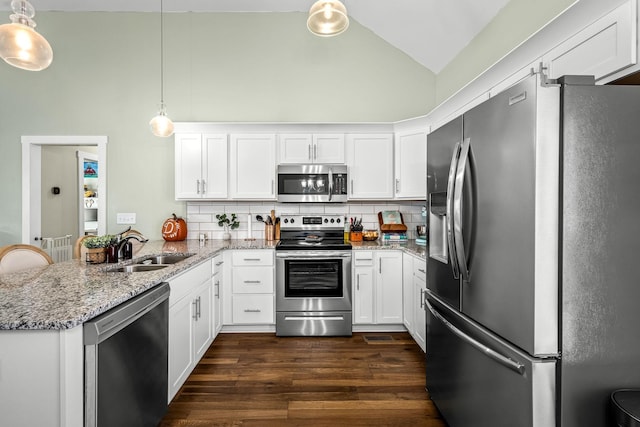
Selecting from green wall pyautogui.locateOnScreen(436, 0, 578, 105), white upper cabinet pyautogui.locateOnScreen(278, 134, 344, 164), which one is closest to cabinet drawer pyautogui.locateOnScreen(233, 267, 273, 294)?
white upper cabinet pyautogui.locateOnScreen(278, 134, 344, 164)

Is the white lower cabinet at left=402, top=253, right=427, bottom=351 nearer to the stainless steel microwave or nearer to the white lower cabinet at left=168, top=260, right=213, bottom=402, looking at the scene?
the stainless steel microwave

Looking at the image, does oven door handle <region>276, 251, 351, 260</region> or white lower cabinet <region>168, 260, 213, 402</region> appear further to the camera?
oven door handle <region>276, 251, 351, 260</region>

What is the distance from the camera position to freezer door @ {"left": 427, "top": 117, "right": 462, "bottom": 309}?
168cm

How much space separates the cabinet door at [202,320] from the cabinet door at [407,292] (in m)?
1.86

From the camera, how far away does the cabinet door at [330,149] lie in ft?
12.2

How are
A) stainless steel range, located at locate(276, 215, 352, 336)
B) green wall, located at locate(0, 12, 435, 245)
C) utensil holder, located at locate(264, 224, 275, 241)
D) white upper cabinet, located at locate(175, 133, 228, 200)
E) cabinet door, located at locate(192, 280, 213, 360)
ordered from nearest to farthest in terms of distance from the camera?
cabinet door, located at locate(192, 280, 213, 360), stainless steel range, located at locate(276, 215, 352, 336), white upper cabinet, located at locate(175, 133, 228, 200), utensil holder, located at locate(264, 224, 275, 241), green wall, located at locate(0, 12, 435, 245)

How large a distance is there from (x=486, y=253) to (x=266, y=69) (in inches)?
140

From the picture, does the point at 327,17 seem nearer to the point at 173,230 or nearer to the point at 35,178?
the point at 173,230

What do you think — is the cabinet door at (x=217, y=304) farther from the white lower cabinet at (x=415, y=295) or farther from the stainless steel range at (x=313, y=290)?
the white lower cabinet at (x=415, y=295)

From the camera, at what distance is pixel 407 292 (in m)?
3.25

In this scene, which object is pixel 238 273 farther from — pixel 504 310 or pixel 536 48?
pixel 536 48

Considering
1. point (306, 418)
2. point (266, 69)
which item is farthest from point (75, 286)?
point (266, 69)

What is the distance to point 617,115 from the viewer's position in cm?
117

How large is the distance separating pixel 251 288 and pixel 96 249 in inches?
59.3
